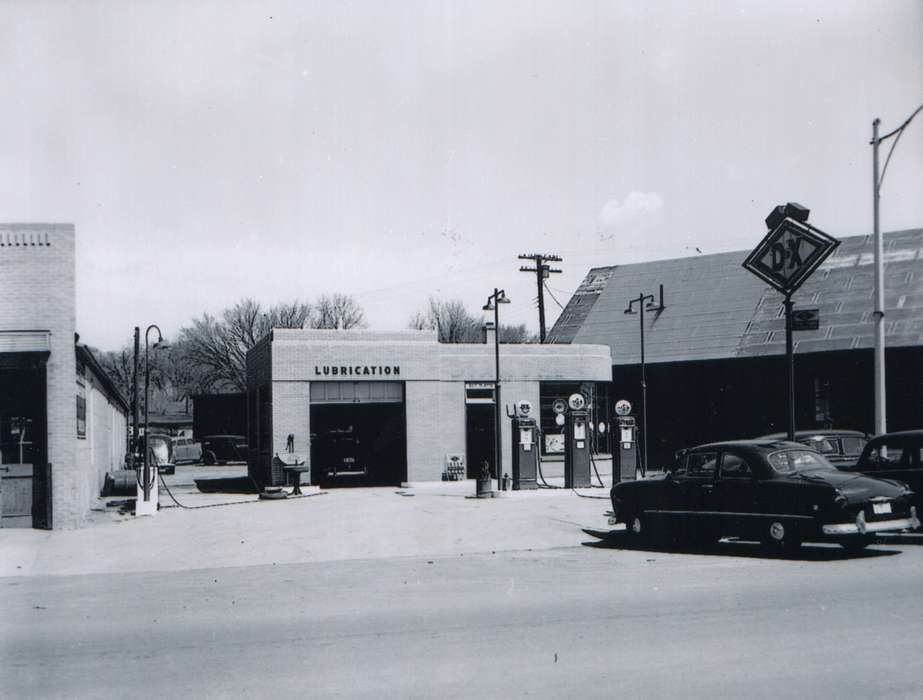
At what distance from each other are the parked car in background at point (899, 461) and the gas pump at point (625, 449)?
1152cm

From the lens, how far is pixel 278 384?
30172 mm

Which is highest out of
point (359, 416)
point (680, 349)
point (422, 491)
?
point (680, 349)

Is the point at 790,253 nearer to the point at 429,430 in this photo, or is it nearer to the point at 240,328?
the point at 429,430

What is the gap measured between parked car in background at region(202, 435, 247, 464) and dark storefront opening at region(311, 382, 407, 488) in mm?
24195

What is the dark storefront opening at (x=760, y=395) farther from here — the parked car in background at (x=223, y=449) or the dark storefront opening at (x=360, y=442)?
the parked car in background at (x=223, y=449)

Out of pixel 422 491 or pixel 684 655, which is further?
pixel 422 491

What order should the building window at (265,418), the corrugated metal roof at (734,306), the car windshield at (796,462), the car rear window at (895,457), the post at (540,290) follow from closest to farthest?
the car windshield at (796,462) < the car rear window at (895,457) < the building window at (265,418) < the corrugated metal roof at (734,306) < the post at (540,290)

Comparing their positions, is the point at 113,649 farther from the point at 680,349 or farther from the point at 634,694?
the point at 680,349

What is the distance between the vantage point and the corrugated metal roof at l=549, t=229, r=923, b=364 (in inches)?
1352

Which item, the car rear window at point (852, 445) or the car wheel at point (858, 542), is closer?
the car wheel at point (858, 542)

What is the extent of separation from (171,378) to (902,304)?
260 feet

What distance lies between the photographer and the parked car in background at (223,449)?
5650 cm

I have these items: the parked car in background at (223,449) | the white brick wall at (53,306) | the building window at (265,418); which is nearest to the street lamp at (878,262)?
the white brick wall at (53,306)

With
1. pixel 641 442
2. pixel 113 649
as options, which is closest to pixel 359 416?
pixel 641 442
